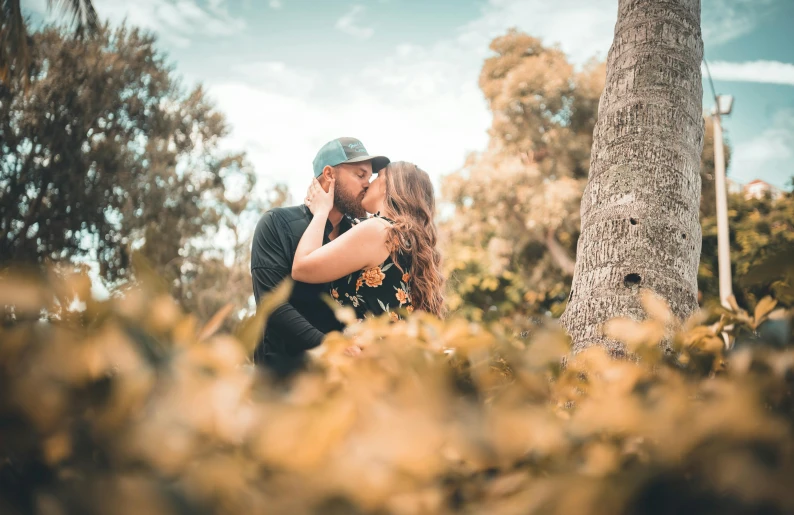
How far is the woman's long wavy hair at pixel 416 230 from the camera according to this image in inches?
121

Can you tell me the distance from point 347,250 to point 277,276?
0.55 metres

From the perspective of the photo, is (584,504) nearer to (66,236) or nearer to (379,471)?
(379,471)

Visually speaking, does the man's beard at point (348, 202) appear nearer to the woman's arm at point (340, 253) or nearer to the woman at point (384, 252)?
the woman at point (384, 252)

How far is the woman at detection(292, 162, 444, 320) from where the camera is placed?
2.69 metres

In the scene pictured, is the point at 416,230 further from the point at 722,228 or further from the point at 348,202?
the point at 722,228

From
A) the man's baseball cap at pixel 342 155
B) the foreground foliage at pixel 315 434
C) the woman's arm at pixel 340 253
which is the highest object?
the man's baseball cap at pixel 342 155

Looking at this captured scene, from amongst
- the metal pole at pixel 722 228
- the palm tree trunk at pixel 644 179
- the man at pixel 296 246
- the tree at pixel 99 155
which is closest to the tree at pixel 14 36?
the tree at pixel 99 155

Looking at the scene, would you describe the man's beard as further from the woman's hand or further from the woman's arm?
the woman's arm

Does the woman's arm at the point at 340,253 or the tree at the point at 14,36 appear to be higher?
the tree at the point at 14,36

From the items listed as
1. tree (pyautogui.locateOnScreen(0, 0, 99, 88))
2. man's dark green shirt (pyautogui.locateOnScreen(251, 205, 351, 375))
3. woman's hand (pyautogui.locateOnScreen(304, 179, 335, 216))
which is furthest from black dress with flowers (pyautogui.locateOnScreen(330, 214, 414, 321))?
tree (pyautogui.locateOnScreen(0, 0, 99, 88))

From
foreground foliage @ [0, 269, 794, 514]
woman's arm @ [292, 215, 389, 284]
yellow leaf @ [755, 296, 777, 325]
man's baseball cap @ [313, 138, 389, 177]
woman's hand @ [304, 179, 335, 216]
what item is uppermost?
man's baseball cap @ [313, 138, 389, 177]

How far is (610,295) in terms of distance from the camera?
7.63 ft

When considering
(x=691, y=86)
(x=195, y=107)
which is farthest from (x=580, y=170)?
(x=691, y=86)

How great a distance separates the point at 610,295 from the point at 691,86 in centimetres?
111
